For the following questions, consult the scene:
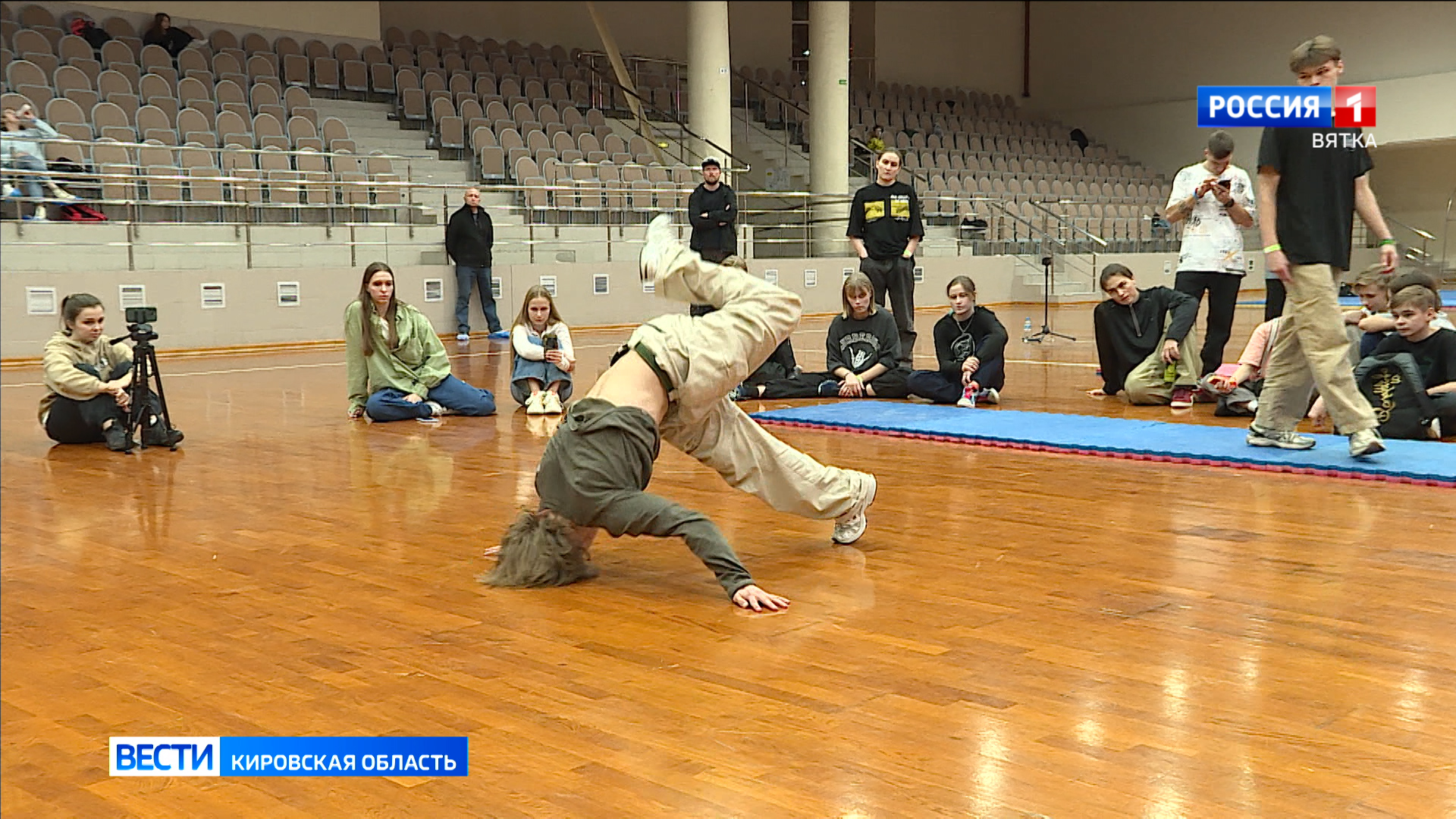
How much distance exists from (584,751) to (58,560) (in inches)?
83.4

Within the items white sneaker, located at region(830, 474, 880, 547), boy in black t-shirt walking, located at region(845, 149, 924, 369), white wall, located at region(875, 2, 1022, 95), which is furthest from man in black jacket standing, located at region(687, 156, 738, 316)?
white sneaker, located at region(830, 474, 880, 547)

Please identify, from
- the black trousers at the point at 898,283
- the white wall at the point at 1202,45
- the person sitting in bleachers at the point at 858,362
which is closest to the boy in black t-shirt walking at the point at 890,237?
the black trousers at the point at 898,283

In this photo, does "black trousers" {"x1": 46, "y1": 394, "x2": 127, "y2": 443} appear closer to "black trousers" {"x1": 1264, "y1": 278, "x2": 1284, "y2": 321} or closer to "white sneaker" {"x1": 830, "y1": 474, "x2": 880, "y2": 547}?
"white sneaker" {"x1": 830, "y1": 474, "x2": 880, "y2": 547}

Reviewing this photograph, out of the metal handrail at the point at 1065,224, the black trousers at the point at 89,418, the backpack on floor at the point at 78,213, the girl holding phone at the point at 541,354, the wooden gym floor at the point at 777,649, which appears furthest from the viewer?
the metal handrail at the point at 1065,224

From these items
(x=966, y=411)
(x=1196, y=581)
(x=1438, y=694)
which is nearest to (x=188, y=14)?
(x=1438, y=694)

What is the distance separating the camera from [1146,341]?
7.08 m

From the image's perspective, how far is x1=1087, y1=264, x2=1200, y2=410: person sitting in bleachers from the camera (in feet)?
22.4

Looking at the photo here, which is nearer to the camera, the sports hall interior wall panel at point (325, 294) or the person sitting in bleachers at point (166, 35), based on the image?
the person sitting in bleachers at point (166, 35)

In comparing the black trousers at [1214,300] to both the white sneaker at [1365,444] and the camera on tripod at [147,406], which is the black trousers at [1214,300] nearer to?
the white sneaker at [1365,444]

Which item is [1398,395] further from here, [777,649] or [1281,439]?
[777,649]

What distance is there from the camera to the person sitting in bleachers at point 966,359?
7047 mm

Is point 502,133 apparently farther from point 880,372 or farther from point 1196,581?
point 1196,581

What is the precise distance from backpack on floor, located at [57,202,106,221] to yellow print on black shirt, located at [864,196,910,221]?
199 inches

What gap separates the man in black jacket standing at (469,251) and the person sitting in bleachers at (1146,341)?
710 cm
